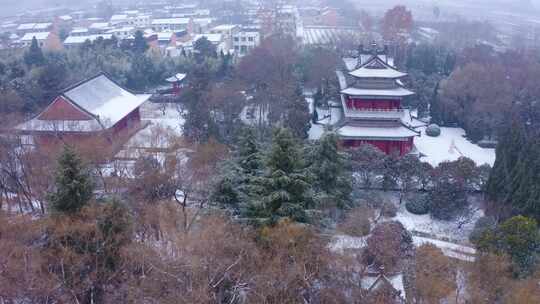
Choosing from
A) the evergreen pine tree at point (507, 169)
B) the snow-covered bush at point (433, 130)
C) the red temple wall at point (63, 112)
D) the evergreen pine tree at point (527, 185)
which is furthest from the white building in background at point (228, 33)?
the evergreen pine tree at point (527, 185)

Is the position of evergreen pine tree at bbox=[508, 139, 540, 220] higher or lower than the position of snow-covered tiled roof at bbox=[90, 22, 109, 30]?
lower

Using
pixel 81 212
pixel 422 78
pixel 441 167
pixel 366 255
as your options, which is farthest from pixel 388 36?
pixel 81 212

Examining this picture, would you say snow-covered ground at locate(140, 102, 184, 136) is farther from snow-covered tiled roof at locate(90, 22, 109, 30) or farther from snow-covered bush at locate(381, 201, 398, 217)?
snow-covered tiled roof at locate(90, 22, 109, 30)

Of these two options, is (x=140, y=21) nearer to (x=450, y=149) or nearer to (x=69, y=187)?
(x=450, y=149)

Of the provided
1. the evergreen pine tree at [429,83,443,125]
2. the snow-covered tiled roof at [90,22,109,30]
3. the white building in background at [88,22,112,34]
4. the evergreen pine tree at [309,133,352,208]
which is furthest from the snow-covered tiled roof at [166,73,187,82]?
the snow-covered tiled roof at [90,22,109,30]

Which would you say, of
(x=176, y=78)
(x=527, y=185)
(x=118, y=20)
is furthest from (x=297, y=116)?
(x=118, y=20)

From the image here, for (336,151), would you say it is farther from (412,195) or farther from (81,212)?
(81,212)

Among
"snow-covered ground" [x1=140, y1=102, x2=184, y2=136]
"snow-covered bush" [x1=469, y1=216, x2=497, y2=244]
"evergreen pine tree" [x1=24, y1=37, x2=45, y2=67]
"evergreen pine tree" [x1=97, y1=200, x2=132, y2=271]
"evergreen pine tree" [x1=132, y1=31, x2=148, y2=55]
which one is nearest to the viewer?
"evergreen pine tree" [x1=97, y1=200, x2=132, y2=271]
